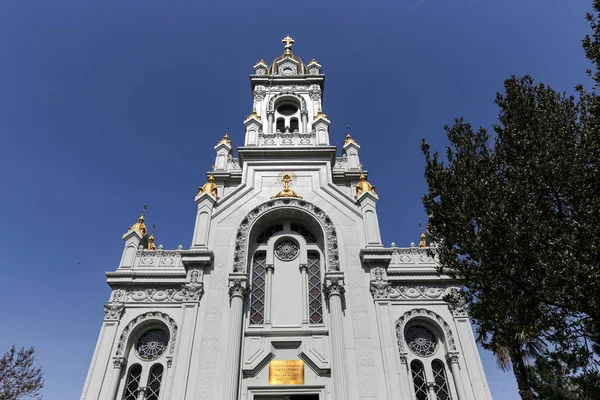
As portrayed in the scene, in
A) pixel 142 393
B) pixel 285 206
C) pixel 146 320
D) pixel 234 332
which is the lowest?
pixel 142 393

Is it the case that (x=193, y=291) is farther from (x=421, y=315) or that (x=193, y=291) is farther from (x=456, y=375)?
(x=456, y=375)

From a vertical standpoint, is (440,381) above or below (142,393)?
above

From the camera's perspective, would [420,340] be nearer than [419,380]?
No

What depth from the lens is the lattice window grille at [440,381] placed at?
1630 cm

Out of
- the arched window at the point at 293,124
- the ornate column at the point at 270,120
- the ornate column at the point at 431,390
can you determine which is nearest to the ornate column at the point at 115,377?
the ornate column at the point at 431,390

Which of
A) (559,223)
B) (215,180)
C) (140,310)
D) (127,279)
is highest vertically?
(215,180)

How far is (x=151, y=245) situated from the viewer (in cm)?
2366

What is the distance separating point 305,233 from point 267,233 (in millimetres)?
2113

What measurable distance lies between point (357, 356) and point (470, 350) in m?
5.09

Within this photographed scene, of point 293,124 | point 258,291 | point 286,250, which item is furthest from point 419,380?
point 293,124

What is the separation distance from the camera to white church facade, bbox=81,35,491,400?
15969mm

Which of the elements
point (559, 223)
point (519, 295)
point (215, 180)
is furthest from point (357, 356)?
point (215, 180)

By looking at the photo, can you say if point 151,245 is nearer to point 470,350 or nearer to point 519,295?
point 470,350

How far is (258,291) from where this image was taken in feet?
62.1
